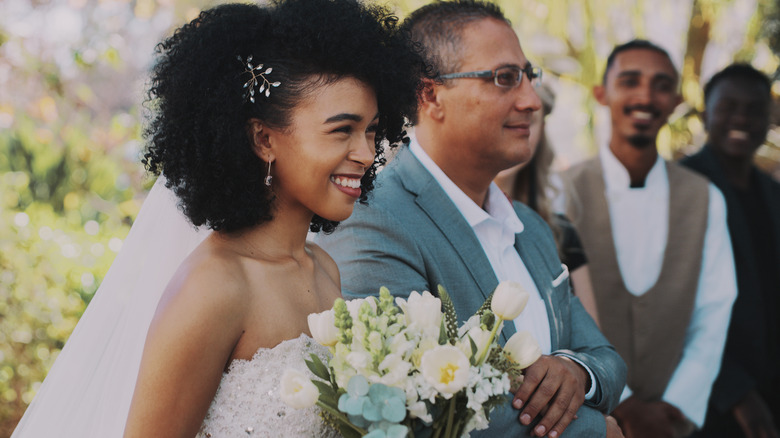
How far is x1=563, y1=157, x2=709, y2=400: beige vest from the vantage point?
4.35m

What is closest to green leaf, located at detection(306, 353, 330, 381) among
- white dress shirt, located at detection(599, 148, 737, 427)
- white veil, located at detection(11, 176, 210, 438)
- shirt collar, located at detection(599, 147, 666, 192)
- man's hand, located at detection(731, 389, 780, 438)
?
white veil, located at detection(11, 176, 210, 438)

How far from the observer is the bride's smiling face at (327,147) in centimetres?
211

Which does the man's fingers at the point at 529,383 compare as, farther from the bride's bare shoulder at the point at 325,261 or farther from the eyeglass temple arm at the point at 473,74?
the eyeglass temple arm at the point at 473,74

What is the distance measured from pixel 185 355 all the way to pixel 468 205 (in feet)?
4.56

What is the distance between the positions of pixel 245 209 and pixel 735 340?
154 inches

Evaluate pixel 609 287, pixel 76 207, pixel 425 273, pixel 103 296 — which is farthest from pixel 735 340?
pixel 76 207

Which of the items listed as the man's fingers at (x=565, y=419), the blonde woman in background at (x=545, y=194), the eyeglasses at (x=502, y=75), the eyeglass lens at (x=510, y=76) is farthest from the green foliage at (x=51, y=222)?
the man's fingers at (x=565, y=419)

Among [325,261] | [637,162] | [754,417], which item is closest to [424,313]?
[325,261]

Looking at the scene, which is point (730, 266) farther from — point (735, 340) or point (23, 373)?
point (23, 373)

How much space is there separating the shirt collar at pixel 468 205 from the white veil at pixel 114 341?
3.28 feet

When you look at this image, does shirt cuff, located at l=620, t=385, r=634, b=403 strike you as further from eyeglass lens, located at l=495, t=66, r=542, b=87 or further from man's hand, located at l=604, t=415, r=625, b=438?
eyeglass lens, located at l=495, t=66, r=542, b=87

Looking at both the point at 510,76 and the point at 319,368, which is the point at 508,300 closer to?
the point at 319,368

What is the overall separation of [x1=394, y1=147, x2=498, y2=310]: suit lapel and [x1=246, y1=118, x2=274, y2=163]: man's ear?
753mm

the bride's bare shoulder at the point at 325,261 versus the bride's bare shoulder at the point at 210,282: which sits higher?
the bride's bare shoulder at the point at 210,282
